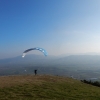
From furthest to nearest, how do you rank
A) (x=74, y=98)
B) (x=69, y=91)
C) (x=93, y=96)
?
(x=69, y=91)
(x=93, y=96)
(x=74, y=98)

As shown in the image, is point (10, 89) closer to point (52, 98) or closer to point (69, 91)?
point (52, 98)

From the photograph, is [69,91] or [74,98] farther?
[69,91]

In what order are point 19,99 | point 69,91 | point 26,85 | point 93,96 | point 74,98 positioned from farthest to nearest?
point 26,85
point 69,91
point 93,96
point 74,98
point 19,99

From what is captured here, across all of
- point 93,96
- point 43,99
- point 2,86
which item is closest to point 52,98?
point 43,99

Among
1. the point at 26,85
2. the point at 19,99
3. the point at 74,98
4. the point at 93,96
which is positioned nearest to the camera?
the point at 19,99

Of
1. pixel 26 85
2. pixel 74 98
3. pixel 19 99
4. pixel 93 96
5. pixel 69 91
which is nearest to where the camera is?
pixel 19 99

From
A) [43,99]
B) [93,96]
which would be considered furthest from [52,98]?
[93,96]

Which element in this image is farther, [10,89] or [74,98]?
[10,89]

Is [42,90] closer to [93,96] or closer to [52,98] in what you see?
[52,98]
